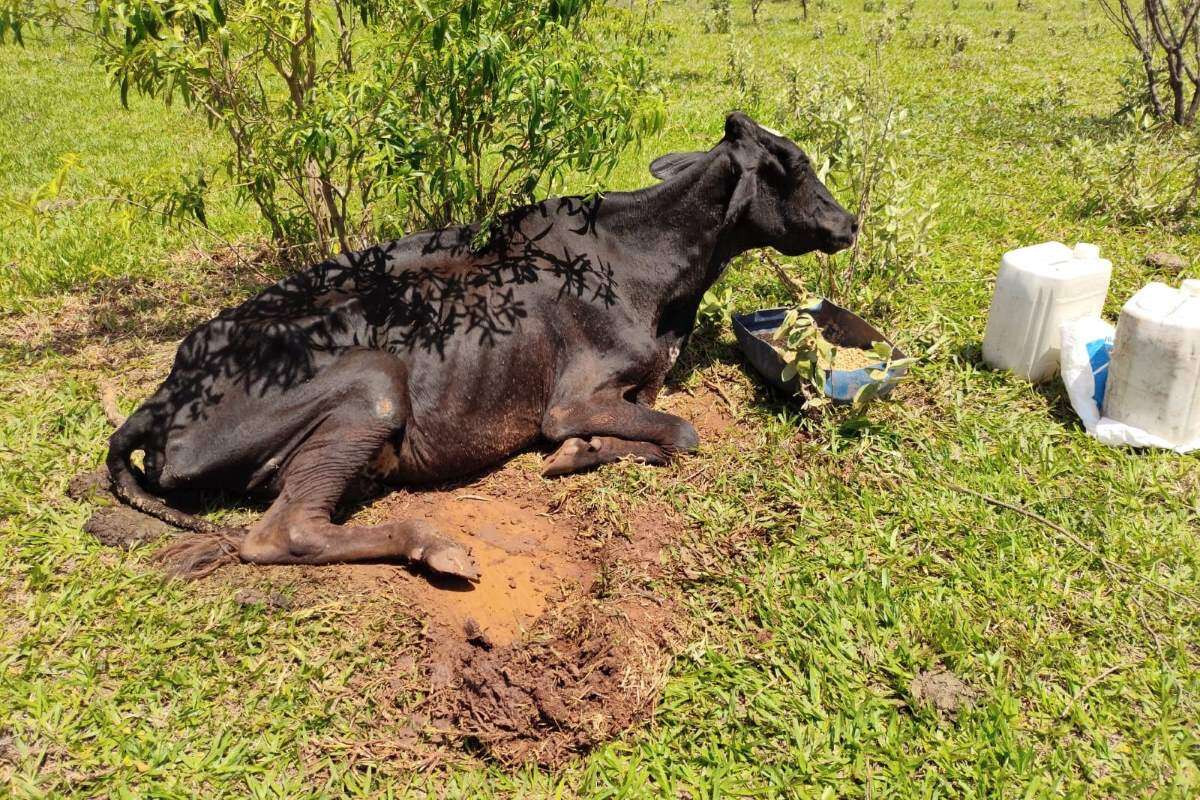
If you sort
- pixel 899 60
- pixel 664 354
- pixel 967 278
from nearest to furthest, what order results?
pixel 664 354 → pixel 967 278 → pixel 899 60

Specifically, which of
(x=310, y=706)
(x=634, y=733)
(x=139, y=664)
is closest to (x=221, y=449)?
(x=139, y=664)

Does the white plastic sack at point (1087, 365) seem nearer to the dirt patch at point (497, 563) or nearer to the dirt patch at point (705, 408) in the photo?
the dirt patch at point (705, 408)

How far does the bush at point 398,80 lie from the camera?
4.33 metres

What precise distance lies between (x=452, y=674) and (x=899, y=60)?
15.0 metres

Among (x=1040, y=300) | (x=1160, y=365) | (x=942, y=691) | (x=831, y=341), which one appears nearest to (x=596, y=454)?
(x=831, y=341)

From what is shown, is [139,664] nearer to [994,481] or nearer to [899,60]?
[994,481]

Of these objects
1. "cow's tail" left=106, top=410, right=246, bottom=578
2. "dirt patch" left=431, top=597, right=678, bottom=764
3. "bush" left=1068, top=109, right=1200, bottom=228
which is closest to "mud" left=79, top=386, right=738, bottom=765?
"dirt patch" left=431, top=597, right=678, bottom=764

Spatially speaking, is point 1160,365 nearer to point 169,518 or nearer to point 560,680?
point 560,680

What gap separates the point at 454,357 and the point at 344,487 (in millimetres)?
896

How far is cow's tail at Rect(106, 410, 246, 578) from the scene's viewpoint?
3961mm

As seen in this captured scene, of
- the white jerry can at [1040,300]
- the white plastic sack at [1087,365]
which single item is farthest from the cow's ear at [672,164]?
the white plastic sack at [1087,365]

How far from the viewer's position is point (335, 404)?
14.2 ft

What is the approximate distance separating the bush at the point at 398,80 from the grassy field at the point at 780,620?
0.94m

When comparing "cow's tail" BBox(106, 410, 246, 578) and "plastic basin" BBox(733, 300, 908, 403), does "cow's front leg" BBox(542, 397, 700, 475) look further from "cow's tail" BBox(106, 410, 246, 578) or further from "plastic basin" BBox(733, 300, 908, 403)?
"cow's tail" BBox(106, 410, 246, 578)
